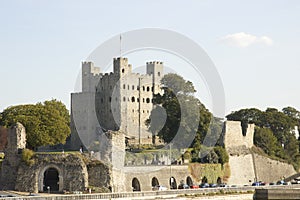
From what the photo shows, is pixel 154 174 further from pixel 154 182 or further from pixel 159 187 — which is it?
pixel 159 187

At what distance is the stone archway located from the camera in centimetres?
4734

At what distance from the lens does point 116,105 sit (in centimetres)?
8519

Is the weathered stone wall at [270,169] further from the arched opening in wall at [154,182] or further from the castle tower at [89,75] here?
the castle tower at [89,75]

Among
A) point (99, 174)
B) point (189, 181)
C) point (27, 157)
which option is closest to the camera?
point (27, 157)

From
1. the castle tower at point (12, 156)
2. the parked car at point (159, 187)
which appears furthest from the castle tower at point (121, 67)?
the castle tower at point (12, 156)

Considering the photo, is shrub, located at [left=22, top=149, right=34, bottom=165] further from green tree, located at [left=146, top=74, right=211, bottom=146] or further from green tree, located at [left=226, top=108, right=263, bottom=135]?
green tree, located at [left=226, top=108, right=263, bottom=135]

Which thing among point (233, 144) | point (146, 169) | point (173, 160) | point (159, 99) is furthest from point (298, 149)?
point (146, 169)

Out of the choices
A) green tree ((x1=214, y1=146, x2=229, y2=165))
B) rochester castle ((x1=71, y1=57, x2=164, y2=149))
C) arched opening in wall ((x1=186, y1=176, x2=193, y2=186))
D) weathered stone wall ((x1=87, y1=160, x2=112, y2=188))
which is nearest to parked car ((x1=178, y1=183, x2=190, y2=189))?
arched opening in wall ((x1=186, y1=176, x2=193, y2=186))

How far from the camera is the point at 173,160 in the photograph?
200 ft

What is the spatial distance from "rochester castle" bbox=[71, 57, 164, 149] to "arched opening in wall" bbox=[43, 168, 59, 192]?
3323cm

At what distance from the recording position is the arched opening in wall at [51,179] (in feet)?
158

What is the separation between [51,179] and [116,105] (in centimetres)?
3697

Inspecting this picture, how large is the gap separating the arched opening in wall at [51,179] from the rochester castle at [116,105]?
33.2 meters

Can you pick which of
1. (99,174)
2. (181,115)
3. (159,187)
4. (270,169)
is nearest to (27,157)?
(99,174)
